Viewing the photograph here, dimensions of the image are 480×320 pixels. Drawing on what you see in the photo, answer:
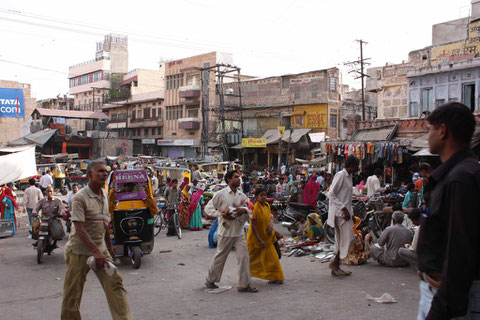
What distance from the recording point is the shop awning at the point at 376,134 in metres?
21.7

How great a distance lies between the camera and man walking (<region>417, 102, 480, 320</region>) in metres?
1.99

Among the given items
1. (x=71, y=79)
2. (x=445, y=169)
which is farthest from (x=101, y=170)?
(x=71, y=79)

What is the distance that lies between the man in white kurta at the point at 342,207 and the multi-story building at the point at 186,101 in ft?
136

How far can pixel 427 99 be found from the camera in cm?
2167

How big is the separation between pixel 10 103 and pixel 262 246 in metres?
19.9

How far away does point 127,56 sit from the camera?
235 ft

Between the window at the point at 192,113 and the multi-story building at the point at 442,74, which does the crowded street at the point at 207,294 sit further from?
the window at the point at 192,113

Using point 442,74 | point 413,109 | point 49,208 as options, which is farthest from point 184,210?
point 442,74

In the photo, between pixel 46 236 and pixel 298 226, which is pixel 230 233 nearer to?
pixel 46 236

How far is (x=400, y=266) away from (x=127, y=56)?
69887 millimetres

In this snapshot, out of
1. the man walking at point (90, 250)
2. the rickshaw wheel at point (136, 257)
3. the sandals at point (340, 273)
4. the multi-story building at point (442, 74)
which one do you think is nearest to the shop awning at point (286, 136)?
the multi-story building at point (442, 74)

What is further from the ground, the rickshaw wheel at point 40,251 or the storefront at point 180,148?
the storefront at point 180,148

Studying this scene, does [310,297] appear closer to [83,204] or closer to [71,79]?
[83,204]

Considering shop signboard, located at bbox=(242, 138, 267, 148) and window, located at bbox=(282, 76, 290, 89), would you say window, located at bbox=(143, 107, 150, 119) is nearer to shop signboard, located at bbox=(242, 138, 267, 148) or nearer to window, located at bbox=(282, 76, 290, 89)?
shop signboard, located at bbox=(242, 138, 267, 148)
